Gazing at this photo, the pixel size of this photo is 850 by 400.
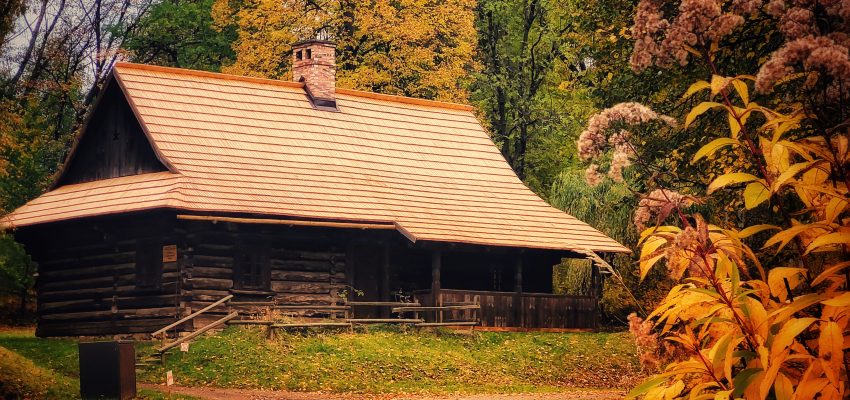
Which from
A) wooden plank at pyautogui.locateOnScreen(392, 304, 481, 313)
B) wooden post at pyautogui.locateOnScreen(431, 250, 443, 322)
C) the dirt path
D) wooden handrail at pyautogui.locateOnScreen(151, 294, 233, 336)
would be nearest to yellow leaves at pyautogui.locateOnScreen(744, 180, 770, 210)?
the dirt path

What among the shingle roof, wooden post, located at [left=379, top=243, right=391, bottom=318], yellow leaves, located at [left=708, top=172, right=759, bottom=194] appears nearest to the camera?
yellow leaves, located at [left=708, top=172, right=759, bottom=194]

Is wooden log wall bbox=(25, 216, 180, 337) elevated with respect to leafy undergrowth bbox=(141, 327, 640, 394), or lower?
elevated

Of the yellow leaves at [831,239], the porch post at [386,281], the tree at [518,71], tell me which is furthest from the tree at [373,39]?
the yellow leaves at [831,239]

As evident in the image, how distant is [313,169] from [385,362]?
346 inches

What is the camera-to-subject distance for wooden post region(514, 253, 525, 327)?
33500 millimetres

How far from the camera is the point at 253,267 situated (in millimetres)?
30844

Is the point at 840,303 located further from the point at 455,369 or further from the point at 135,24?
the point at 135,24

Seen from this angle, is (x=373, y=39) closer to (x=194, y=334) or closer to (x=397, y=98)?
(x=397, y=98)

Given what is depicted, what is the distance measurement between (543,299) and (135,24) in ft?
81.6

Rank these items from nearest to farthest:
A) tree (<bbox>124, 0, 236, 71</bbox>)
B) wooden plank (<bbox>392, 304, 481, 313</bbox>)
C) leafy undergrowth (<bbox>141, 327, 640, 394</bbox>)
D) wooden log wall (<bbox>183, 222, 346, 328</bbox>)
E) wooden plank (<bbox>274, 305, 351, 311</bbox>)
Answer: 1. leafy undergrowth (<bbox>141, 327, 640, 394</bbox>)
2. wooden plank (<bbox>274, 305, 351, 311</bbox>)
3. wooden log wall (<bbox>183, 222, 346, 328</bbox>)
4. wooden plank (<bbox>392, 304, 481, 313</bbox>)
5. tree (<bbox>124, 0, 236, 71</bbox>)

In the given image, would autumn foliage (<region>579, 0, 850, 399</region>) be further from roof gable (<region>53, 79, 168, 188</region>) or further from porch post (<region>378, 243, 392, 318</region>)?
roof gable (<region>53, 79, 168, 188</region>)

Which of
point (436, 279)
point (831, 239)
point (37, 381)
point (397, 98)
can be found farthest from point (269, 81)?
point (831, 239)

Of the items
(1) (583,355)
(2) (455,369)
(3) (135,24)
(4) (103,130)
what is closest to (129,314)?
(4) (103,130)

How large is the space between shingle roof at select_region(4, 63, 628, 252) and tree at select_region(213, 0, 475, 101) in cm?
711
